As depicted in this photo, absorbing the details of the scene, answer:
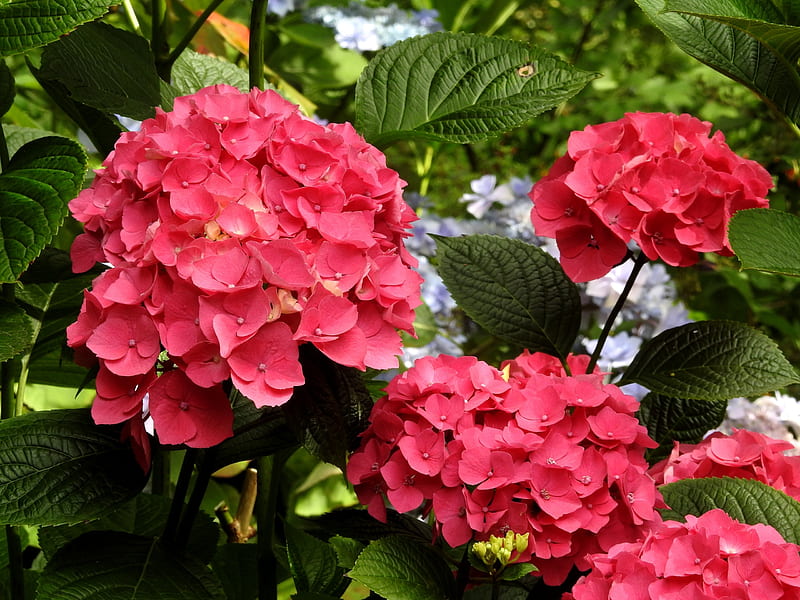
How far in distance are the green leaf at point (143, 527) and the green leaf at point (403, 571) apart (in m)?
0.24

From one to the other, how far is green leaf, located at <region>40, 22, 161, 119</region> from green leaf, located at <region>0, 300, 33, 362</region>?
19 centimetres

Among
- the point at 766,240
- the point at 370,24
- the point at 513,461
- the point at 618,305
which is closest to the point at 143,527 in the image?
the point at 513,461

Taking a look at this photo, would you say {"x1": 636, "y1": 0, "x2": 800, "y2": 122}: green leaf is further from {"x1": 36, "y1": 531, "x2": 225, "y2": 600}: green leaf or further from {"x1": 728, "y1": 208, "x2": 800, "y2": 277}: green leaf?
{"x1": 36, "y1": 531, "x2": 225, "y2": 600}: green leaf

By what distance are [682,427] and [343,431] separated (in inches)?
Answer: 17.1

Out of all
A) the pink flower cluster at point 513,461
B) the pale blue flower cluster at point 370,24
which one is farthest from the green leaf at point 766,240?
the pale blue flower cluster at point 370,24

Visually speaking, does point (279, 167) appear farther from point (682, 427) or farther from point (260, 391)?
point (682, 427)

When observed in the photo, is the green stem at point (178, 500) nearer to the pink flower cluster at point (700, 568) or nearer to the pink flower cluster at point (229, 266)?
the pink flower cluster at point (229, 266)

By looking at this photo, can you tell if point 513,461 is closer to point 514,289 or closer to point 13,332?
point 514,289

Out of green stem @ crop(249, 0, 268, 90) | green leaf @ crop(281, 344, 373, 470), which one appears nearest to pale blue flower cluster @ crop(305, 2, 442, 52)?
green stem @ crop(249, 0, 268, 90)

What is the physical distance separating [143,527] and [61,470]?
214 mm

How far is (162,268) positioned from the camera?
0.65 meters

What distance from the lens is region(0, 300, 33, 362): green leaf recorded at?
0.70 m

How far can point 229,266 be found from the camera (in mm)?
621

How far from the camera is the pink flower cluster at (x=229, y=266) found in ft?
2.02
